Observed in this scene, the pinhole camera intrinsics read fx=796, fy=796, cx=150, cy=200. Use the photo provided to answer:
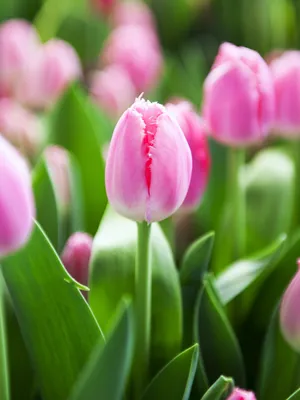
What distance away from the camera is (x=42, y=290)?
0.41 meters

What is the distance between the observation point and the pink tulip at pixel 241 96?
473 millimetres

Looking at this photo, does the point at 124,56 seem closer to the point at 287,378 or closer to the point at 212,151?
the point at 212,151

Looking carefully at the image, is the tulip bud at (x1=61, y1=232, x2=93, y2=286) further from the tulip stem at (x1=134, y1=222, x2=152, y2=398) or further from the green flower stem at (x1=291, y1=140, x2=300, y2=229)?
the green flower stem at (x1=291, y1=140, x2=300, y2=229)

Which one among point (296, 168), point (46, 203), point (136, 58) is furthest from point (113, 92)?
point (46, 203)

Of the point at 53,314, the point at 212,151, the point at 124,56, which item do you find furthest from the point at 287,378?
the point at 124,56

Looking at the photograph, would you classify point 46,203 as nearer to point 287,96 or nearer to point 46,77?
point 287,96

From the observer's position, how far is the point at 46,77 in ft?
2.45

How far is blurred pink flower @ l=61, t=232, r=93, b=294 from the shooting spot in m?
0.45

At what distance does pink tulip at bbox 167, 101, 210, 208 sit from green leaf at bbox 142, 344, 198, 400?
0.11 m

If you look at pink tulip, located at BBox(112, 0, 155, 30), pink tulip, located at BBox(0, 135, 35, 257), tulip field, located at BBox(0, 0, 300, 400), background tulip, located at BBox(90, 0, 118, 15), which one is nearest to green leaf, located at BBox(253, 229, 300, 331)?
tulip field, located at BBox(0, 0, 300, 400)

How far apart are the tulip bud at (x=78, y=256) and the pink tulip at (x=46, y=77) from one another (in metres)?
0.31

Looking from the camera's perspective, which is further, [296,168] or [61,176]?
[296,168]

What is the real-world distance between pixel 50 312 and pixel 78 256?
53 millimetres

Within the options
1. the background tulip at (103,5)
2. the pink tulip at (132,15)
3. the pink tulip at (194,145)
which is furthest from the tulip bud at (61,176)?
the background tulip at (103,5)
